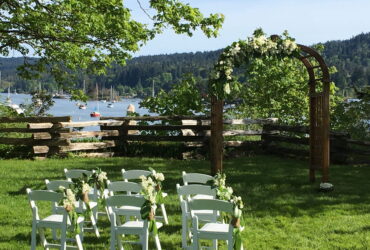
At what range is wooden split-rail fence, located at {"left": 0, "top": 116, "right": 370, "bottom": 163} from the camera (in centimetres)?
1572

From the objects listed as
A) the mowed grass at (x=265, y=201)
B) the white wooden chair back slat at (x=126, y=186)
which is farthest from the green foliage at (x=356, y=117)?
the white wooden chair back slat at (x=126, y=186)

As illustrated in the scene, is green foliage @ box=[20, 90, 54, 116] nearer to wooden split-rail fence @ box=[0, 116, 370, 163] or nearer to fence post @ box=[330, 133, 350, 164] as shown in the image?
wooden split-rail fence @ box=[0, 116, 370, 163]

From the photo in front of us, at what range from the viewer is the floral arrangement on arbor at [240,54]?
9.32 m

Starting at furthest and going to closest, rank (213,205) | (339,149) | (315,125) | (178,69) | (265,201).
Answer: (178,69)
(339,149)
(315,125)
(265,201)
(213,205)

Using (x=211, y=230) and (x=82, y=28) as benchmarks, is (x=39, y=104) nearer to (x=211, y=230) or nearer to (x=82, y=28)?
(x=82, y=28)

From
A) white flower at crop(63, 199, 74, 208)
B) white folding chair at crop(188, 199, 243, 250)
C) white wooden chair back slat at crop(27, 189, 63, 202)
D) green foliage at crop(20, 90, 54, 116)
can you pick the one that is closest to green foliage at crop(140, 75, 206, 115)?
green foliage at crop(20, 90, 54, 116)

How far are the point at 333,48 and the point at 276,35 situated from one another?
2642 inches

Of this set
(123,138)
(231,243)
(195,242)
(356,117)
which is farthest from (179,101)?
(231,243)

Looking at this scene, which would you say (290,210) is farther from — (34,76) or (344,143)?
(34,76)

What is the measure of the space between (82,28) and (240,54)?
6371 millimetres

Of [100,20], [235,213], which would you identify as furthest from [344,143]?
[235,213]

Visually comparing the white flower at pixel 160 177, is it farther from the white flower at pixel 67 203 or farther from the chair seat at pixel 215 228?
the white flower at pixel 67 203

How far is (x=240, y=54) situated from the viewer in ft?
32.5

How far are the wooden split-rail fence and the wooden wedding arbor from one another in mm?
3822
